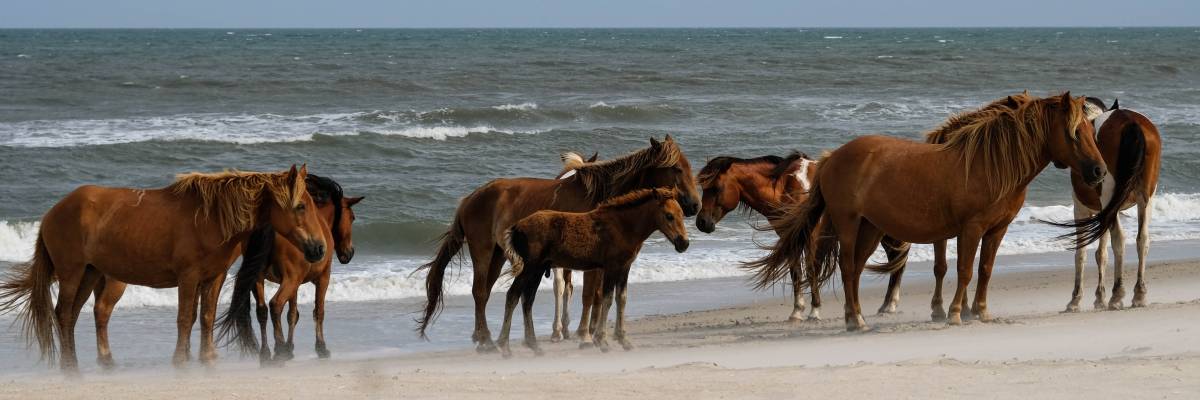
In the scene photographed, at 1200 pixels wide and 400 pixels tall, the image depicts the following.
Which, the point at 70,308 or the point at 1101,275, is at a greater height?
the point at 70,308

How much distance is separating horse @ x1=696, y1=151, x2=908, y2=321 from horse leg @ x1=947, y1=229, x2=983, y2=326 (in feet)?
3.83

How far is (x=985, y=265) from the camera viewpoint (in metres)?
8.86

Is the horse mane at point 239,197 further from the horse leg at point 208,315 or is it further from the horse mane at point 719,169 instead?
the horse mane at point 719,169

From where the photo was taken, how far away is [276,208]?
771 cm

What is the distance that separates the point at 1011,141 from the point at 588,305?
9.17ft

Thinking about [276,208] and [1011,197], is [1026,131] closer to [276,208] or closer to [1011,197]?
[1011,197]

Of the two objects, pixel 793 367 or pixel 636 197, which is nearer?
pixel 793 367

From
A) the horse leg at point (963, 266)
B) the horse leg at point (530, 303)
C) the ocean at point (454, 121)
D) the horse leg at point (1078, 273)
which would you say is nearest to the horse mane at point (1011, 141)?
the horse leg at point (963, 266)

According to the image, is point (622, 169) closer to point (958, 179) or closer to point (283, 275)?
point (958, 179)

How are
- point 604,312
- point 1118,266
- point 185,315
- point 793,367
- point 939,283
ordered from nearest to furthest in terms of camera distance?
point 793,367
point 185,315
point 604,312
point 939,283
point 1118,266

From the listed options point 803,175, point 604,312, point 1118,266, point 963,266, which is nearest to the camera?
point 604,312

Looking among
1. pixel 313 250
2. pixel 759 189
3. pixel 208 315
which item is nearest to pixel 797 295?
pixel 759 189

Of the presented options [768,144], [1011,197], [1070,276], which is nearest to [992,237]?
[1011,197]

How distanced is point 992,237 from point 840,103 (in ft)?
88.0
